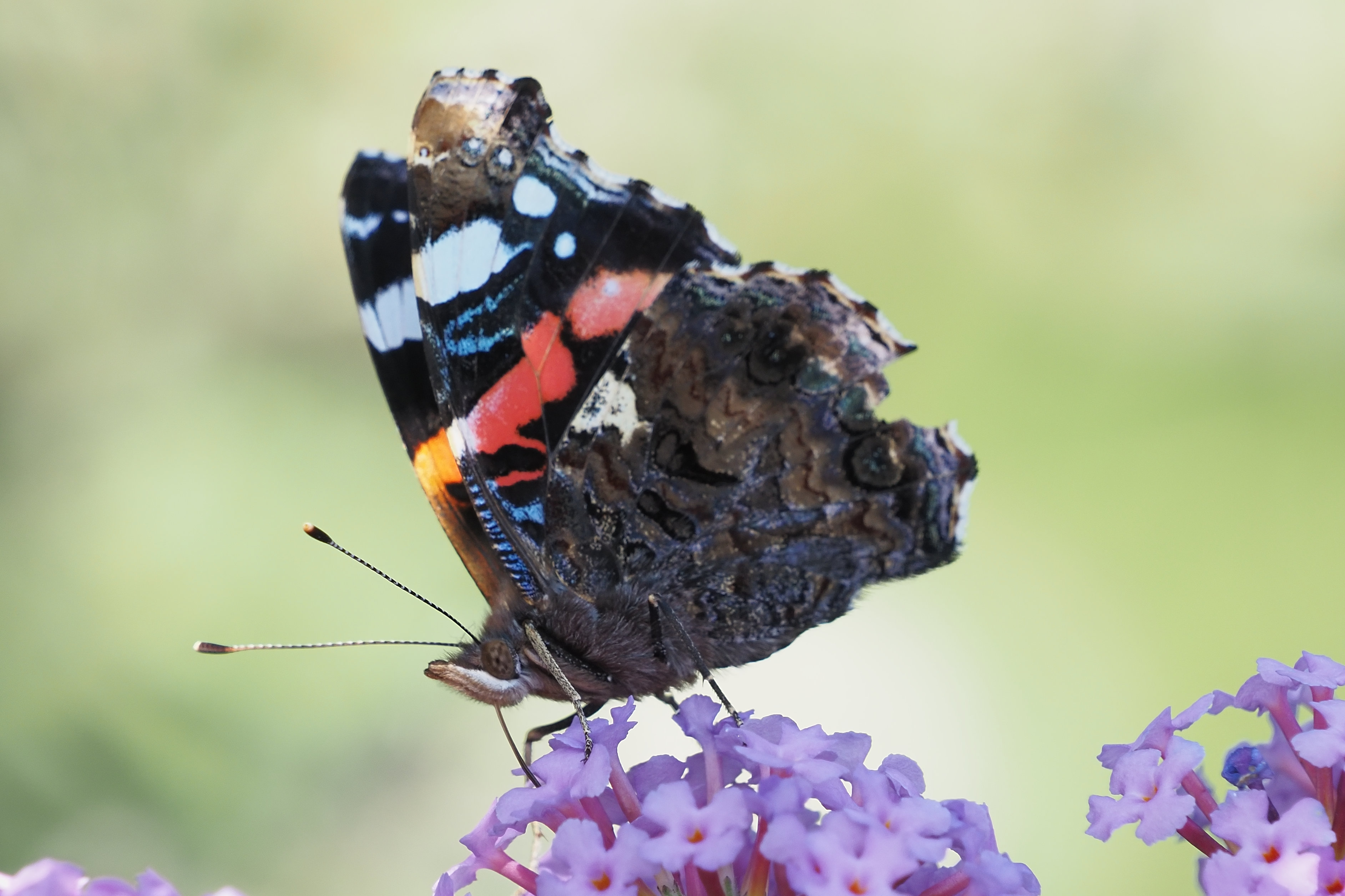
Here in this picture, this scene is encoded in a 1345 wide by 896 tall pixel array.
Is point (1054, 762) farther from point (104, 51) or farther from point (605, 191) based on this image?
point (104, 51)

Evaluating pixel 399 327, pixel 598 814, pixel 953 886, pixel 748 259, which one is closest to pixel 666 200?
pixel 399 327

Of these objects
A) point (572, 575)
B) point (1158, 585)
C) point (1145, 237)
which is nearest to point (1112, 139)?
point (1145, 237)

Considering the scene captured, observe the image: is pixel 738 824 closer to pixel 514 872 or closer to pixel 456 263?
pixel 514 872

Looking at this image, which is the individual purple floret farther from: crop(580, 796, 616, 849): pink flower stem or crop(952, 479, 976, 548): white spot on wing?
crop(580, 796, 616, 849): pink flower stem

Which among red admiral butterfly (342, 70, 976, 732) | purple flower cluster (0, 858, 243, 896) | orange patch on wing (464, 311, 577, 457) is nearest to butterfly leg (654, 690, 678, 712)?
red admiral butterfly (342, 70, 976, 732)

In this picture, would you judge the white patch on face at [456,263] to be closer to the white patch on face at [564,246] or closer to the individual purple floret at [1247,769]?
the white patch on face at [564,246]
